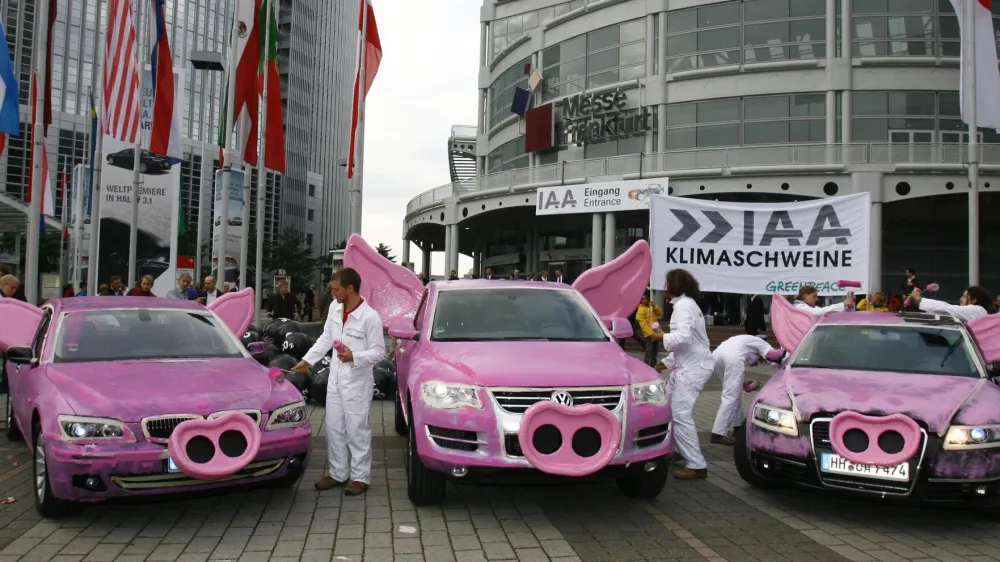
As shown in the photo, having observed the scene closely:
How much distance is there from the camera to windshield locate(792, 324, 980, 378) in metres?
6.16

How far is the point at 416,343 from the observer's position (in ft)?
21.6

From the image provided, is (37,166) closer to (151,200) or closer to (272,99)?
(272,99)

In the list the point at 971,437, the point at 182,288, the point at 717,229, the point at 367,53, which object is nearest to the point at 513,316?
the point at 971,437

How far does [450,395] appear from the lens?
206 inches

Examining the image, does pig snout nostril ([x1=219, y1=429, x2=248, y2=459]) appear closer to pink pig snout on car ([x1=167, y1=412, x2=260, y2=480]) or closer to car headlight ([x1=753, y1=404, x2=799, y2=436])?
pink pig snout on car ([x1=167, y1=412, x2=260, y2=480])

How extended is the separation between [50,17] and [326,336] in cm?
1006

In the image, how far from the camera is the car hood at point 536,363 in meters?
5.20

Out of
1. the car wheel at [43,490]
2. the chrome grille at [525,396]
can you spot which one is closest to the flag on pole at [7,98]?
the car wheel at [43,490]

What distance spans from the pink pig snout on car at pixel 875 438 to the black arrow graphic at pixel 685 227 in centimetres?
538

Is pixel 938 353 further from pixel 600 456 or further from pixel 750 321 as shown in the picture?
pixel 750 321

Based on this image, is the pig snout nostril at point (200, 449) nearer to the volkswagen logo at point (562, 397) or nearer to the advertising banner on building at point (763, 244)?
the volkswagen logo at point (562, 397)

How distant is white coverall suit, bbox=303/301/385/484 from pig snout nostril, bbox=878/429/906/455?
11.5 feet

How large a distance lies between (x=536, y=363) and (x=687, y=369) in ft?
6.45

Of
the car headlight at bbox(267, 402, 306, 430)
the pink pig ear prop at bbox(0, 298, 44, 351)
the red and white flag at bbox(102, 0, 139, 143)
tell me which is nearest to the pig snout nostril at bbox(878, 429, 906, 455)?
the car headlight at bbox(267, 402, 306, 430)
